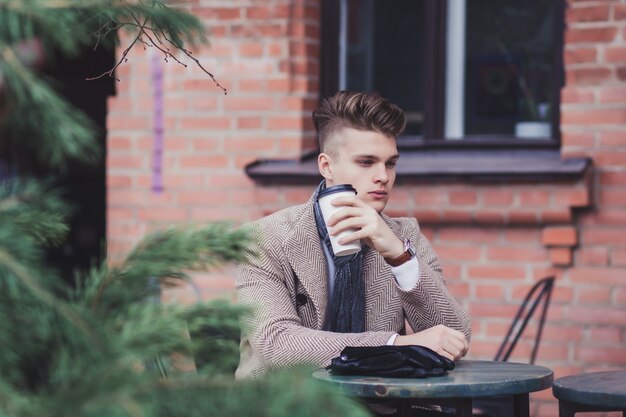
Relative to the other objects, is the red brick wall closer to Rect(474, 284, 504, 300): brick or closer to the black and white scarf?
Rect(474, 284, 504, 300): brick

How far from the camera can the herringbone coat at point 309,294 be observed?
10.9 feet

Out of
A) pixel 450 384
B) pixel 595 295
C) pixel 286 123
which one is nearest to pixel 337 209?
pixel 450 384

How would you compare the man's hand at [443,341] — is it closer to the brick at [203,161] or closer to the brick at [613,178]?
the brick at [613,178]

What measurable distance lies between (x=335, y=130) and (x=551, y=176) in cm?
185

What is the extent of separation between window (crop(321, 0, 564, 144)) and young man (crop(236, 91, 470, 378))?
215 cm

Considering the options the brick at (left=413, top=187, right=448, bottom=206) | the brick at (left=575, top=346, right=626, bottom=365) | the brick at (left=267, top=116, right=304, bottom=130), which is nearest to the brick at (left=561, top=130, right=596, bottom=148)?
the brick at (left=413, top=187, right=448, bottom=206)

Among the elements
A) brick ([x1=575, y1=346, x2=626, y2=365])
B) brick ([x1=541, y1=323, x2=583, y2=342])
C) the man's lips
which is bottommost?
brick ([x1=575, y1=346, x2=626, y2=365])

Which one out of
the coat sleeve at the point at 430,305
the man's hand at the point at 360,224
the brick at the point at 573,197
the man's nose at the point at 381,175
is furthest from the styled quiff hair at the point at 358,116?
the brick at the point at 573,197

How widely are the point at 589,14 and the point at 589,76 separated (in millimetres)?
278

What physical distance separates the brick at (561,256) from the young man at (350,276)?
173 centimetres

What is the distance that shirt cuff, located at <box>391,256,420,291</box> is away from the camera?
338 cm

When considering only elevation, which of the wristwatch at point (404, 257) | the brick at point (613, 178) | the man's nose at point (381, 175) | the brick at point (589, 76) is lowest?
the wristwatch at point (404, 257)

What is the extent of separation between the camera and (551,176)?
5305 millimetres

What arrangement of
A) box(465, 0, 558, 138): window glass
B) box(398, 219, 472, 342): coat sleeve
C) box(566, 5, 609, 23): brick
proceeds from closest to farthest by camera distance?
1. box(398, 219, 472, 342): coat sleeve
2. box(566, 5, 609, 23): brick
3. box(465, 0, 558, 138): window glass
